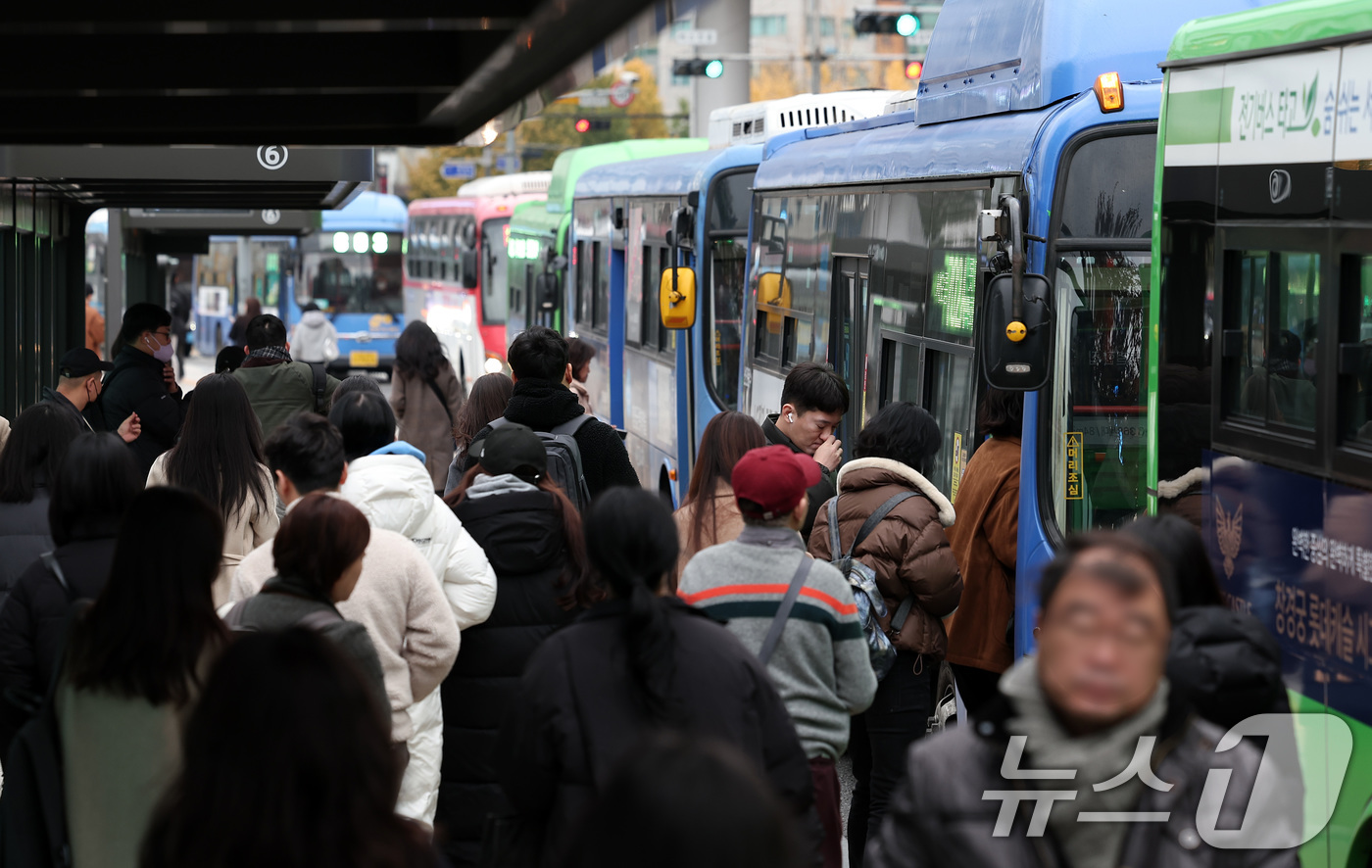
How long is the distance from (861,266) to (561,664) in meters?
5.95

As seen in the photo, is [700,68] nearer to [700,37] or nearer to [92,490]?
[700,37]

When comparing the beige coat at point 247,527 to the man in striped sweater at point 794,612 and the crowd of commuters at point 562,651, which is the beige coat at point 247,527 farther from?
the man in striped sweater at point 794,612

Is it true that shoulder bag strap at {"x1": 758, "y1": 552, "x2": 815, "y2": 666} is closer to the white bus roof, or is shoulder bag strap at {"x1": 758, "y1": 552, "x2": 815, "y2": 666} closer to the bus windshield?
the white bus roof

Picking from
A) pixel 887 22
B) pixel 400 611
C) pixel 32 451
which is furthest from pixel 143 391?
pixel 887 22

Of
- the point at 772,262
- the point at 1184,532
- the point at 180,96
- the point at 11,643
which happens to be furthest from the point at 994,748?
the point at 772,262

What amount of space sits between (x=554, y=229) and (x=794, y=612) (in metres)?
18.7

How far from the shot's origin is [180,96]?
26.6ft

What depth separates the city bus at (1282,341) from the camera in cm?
448

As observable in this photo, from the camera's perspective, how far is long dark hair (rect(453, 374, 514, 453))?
8.15m

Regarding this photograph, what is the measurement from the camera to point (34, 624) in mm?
4465

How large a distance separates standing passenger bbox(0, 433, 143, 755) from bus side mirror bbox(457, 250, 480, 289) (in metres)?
26.4

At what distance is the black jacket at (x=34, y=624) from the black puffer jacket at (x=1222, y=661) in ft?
8.36

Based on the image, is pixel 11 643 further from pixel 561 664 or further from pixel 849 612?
pixel 849 612

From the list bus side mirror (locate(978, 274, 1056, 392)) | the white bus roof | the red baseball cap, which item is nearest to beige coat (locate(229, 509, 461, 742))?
the red baseball cap
